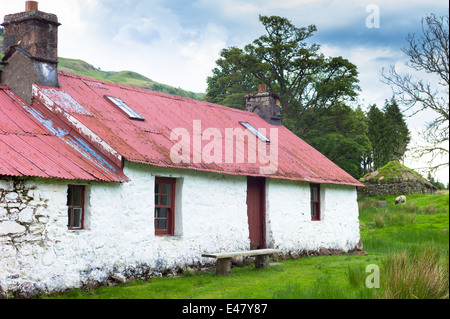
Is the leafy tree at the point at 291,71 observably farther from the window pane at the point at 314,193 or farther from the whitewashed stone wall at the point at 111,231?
the whitewashed stone wall at the point at 111,231

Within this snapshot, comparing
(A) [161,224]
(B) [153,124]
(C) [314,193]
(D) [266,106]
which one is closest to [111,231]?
(A) [161,224]

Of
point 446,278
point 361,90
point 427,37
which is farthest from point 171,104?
point 361,90

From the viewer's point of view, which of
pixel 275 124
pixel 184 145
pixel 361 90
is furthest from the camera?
pixel 361 90

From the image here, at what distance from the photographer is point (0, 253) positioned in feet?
29.8

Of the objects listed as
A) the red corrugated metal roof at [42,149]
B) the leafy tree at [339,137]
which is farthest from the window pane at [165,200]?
the leafy tree at [339,137]

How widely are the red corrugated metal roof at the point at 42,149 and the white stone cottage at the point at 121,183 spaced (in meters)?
0.03

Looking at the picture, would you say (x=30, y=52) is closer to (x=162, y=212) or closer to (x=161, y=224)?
(x=162, y=212)

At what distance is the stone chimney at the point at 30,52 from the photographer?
1280 cm

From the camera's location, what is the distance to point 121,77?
98250mm

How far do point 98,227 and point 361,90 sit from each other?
91.7 feet

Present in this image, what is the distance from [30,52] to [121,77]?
8759cm

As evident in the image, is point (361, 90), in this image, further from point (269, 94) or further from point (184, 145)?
point (184, 145)

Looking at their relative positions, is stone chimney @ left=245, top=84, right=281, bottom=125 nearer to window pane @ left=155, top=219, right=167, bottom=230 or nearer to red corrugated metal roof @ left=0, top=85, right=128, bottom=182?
window pane @ left=155, top=219, right=167, bottom=230

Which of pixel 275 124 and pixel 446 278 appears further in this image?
pixel 275 124
